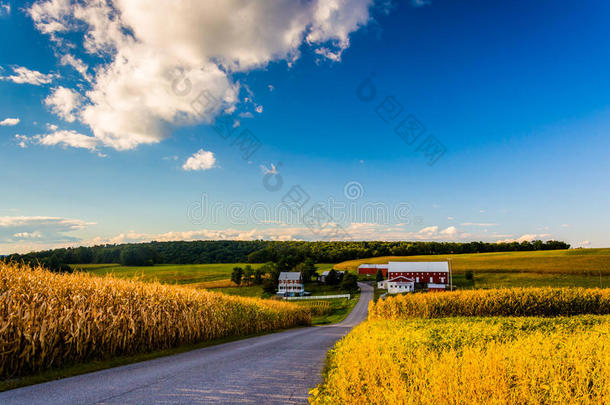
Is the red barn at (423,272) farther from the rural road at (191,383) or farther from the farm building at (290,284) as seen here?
the rural road at (191,383)

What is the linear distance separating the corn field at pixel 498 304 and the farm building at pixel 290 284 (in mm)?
61222

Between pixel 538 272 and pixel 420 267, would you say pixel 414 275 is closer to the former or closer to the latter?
pixel 420 267

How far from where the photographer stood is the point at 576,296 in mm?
20922

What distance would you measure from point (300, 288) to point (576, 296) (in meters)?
66.1

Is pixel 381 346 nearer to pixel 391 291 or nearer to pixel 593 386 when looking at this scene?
pixel 593 386

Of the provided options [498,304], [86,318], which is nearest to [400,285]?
[498,304]

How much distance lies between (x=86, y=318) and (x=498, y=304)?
21.1 m

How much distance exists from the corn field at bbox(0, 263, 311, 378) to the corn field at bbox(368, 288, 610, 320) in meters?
10.6

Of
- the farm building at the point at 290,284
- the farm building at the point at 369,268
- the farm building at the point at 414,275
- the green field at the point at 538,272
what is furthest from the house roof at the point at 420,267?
the farm building at the point at 290,284

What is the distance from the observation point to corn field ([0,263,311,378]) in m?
9.32

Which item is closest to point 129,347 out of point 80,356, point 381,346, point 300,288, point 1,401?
point 80,356

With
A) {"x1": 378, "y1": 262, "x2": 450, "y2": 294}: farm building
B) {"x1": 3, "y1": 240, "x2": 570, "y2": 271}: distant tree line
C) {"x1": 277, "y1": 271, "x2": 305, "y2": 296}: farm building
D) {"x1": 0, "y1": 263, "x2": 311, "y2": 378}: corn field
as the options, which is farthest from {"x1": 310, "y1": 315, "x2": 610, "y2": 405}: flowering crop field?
{"x1": 3, "y1": 240, "x2": 570, "y2": 271}: distant tree line

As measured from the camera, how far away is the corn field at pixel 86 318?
932cm

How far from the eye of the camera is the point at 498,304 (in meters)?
20.1
